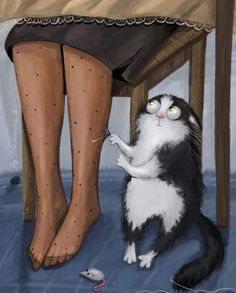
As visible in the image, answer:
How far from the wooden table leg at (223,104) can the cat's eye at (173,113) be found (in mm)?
95

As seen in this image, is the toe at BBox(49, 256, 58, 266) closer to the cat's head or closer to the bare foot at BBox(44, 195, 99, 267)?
the bare foot at BBox(44, 195, 99, 267)

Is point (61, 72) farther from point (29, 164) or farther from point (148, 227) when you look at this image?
point (148, 227)

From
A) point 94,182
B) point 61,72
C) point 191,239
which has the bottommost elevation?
point 191,239

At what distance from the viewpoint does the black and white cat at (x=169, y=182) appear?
5.05 ft

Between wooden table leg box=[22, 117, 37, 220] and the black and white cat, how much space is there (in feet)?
0.77

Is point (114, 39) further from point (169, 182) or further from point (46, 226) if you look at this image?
point (46, 226)

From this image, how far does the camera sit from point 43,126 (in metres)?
1.59

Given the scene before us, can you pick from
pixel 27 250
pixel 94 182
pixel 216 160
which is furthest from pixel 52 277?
pixel 216 160

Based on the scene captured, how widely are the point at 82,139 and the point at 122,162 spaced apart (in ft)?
0.40

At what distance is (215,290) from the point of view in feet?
5.08

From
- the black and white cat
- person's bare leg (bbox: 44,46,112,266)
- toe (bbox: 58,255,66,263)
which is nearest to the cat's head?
the black and white cat

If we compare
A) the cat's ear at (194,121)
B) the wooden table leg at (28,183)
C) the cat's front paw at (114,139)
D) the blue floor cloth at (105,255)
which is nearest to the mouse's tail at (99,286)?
the blue floor cloth at (105,255)

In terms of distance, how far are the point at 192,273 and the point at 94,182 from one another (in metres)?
0.34

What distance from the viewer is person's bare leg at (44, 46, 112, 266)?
1568 millimetres
